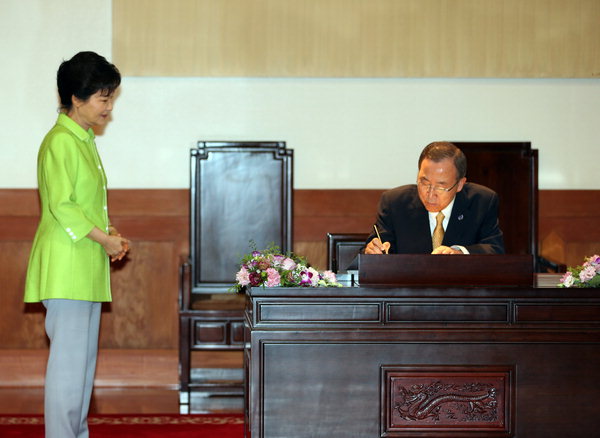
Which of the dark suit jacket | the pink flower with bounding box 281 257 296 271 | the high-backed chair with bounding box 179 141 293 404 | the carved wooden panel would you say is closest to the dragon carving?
the carved wooden panel

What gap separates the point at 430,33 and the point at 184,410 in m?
3.17

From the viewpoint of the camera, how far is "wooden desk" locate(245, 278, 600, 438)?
137 inches

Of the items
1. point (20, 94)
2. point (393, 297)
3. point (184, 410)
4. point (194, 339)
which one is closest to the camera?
point (393, 297)

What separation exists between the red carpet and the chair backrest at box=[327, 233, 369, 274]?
1.07 m

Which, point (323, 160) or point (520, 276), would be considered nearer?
point (520, 276)

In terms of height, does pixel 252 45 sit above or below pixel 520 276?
above

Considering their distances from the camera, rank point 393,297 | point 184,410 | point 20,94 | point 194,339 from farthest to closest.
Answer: point 20,94, point 194,339, point 184,410, point 393,297

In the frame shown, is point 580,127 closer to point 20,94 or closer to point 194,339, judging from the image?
point 194,339

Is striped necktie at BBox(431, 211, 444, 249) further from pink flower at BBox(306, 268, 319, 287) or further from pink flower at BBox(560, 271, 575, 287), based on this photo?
pink flower at BBox(306, 268, 319, 287)

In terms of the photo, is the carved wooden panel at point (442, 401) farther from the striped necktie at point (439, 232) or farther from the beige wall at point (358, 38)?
the beige wall at point (358, 38)

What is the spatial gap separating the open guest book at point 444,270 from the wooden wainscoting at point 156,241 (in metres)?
2.61

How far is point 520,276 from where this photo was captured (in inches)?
143

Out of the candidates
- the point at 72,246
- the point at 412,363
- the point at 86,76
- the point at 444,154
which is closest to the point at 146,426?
the point at 72,246

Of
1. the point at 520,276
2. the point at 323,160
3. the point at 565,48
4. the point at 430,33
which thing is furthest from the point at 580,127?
the point at 520,276
